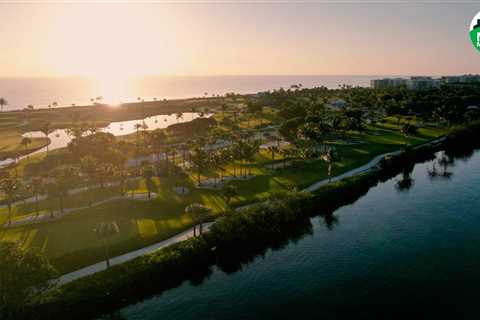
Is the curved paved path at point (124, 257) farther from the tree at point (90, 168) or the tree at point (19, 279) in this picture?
the tree at point (90, 168)

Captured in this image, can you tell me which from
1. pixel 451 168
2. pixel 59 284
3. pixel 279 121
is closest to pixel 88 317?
pixel 59 284

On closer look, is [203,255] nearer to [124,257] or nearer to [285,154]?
[124,257]

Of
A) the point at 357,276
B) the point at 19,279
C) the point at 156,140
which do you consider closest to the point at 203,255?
the point at 357,276

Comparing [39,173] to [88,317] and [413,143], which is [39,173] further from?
[413,143]

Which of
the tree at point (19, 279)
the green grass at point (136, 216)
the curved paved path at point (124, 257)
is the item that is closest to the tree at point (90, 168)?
the green grass at point (136, 216)

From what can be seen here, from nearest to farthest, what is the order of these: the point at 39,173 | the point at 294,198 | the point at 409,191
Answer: the point at 294,198, the point at 409,191, the point at 39,173

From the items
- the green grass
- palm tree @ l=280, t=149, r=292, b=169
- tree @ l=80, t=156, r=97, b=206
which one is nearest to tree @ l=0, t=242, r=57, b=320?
the green grass
